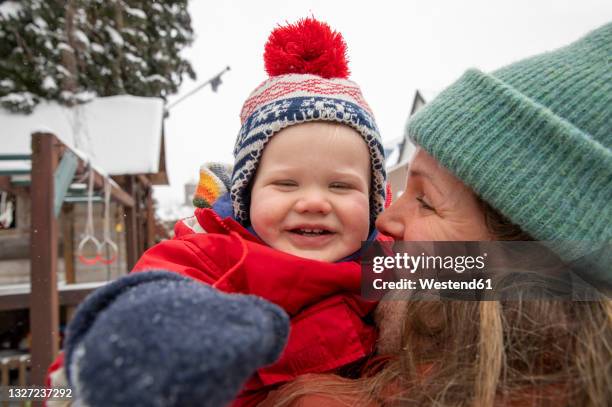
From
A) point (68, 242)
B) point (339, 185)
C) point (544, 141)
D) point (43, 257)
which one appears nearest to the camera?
point (544, 141)

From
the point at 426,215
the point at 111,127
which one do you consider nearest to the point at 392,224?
the point at 426,215

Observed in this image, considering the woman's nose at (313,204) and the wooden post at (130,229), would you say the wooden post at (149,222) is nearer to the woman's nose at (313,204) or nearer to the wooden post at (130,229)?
the wooden post at (130,229)

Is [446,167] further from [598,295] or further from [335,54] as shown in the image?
[335,54]

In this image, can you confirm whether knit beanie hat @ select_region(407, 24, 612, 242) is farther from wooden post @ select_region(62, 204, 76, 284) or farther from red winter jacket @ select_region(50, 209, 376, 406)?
wooden post @ select_region(62, 204, 76, 284)

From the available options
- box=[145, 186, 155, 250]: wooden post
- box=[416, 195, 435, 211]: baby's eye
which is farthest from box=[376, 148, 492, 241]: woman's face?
box=[145, 186, 155, 250]: wooden post

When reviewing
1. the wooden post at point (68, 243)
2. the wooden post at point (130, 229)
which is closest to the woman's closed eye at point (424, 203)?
the wooden post at point (130, 229)

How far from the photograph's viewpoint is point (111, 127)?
545 centimetres

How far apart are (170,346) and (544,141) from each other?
79 cm

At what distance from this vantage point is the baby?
1.05 metres

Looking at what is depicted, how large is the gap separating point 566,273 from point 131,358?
84 cm

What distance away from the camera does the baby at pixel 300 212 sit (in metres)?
1.05

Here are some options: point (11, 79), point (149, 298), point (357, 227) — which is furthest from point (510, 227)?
point (11, 79)

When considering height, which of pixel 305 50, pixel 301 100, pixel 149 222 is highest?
pixel 305 50

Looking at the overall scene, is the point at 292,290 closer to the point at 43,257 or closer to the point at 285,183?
the point at 285,183
